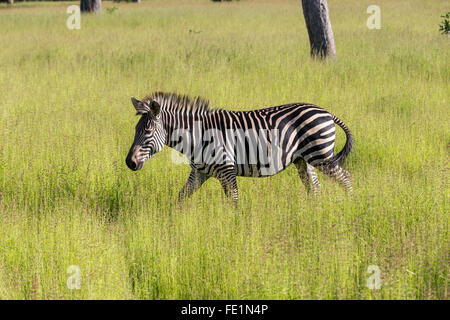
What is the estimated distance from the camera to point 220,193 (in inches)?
217

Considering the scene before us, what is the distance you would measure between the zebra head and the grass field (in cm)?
47

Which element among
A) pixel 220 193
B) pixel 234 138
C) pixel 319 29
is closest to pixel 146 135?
pixel 234 138

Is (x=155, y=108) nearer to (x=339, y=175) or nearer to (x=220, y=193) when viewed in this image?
(x=220, y=193)

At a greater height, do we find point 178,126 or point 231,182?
point 178,126

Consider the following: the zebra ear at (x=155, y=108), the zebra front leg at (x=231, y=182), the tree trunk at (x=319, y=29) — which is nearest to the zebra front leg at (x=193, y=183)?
the zebra front leg at (x=231, y=182)

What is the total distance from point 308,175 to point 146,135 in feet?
5.99

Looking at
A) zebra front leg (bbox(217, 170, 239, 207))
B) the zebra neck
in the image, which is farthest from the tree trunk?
zebra front leg (bbox(217, 170, 239, 207))

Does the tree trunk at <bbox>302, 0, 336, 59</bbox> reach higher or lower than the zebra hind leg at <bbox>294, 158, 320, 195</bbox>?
higher

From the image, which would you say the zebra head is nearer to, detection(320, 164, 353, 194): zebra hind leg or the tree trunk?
detection(320, 164, 353, 194): zebra hind leg

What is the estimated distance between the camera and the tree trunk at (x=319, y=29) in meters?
12.4

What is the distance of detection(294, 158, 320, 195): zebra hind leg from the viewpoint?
5.63 metres

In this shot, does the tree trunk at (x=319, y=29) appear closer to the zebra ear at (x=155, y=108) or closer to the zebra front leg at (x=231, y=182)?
the zebra front leg at (x=231, y=182)

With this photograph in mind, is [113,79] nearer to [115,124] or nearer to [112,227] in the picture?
[115,124]
